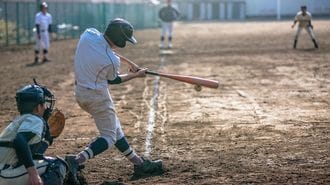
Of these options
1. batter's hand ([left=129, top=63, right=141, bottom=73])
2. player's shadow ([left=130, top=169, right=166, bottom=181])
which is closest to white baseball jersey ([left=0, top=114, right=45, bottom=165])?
player's shadow ([left=130, top=169, right=166, bottom=181])

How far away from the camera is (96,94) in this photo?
249 inches

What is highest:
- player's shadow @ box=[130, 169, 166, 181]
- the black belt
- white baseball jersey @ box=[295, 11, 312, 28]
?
white baseball jersey @ box=[295, 11, 312, 28]

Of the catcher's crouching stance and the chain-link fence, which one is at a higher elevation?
the chain-link fence

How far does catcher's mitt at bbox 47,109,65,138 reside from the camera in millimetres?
5958

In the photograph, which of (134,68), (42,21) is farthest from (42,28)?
(134,68)

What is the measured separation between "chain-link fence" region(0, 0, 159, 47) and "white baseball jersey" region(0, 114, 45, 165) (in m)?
17.7

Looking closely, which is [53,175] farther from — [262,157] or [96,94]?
[262,157]

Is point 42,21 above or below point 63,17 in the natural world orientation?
below

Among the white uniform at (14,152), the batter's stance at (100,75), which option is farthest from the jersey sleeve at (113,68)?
the white uniform at (14,152)

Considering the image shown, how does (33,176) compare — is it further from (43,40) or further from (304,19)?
(304,19)

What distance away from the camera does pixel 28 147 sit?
4.83 m

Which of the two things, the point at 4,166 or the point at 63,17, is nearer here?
the point at 4,166

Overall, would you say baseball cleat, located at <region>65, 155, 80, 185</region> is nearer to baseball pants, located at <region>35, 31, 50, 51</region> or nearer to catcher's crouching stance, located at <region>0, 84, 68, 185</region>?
catcher's crouching stance, located at <region>0, 84, 68, 185</region>

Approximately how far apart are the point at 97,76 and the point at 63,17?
3537 centimetres
